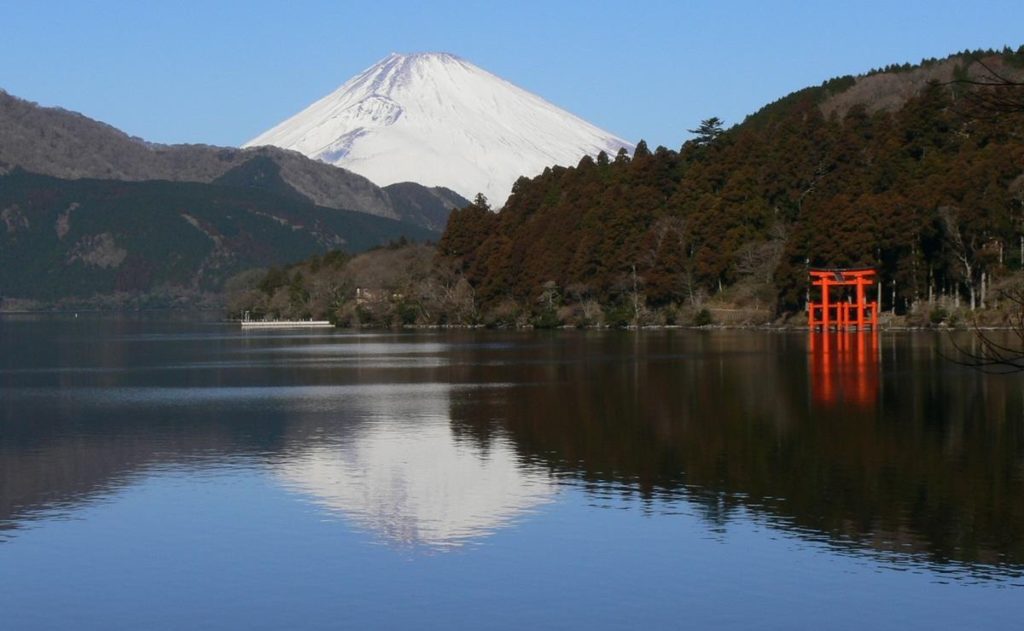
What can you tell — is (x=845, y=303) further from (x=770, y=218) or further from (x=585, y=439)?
(x=585, y=439)

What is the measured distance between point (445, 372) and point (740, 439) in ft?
90.3

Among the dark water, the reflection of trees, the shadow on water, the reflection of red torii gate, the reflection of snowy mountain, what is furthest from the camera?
the reflection of red torii gate

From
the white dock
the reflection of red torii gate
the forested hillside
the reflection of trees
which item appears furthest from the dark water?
the white dock

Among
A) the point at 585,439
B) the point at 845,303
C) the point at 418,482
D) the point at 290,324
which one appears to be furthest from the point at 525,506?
the point at 290,324

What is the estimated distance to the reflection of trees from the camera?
22.5 m

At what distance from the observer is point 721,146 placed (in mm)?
120188

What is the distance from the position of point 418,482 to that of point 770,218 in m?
81.0

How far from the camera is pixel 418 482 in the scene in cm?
2727

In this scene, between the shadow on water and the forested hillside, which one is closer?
the shadow on water

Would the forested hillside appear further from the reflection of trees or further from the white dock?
the reflection of trees

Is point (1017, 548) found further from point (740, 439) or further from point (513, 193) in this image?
point (513, 193)

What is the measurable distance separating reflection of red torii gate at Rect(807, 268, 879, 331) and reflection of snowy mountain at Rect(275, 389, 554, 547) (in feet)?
182

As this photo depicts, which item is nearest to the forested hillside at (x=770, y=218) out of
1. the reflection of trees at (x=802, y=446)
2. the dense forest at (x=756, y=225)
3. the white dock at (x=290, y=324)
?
the dense forest at (x=756, y=225)

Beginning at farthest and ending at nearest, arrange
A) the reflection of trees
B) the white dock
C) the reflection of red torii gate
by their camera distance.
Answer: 1. the white dock
2. the reflection of red torii gate
3. the reflection of trees
